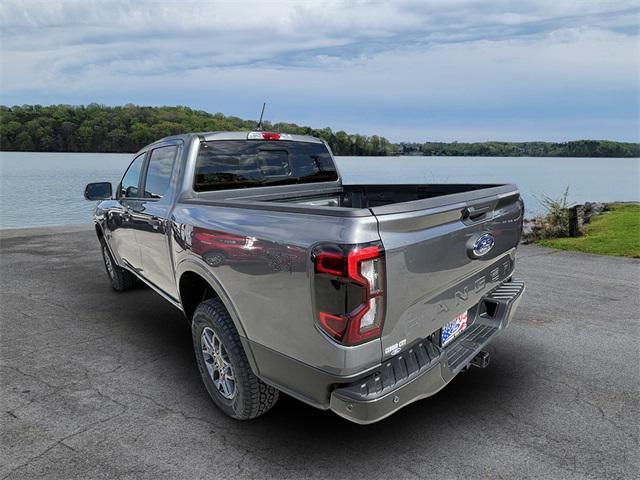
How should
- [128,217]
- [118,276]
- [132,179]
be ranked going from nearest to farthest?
[128,217] → [132,179] → [118,276]

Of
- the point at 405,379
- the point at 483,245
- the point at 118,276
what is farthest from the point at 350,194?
the point at 118,276

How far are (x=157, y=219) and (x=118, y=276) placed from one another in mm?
2713

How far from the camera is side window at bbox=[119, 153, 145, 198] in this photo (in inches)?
189

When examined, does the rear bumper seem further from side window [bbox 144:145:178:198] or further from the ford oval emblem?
side window [bbox 144:145:178:198]

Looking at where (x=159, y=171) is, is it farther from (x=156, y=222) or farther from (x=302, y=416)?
(x=302, y=416)

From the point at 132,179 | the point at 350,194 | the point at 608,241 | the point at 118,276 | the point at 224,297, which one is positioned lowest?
the point at 608,241

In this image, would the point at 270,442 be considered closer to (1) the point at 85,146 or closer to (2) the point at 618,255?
(2) the point at 618,255

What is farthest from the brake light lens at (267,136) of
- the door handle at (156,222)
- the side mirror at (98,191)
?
the side mirror at (98,191)

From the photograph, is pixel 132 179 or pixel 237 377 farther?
pixel 132 179

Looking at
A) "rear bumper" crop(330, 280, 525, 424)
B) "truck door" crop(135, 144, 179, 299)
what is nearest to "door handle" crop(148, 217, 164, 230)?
"truck door" crop(135, 144, 179, 299)

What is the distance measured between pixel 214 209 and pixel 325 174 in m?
1.92

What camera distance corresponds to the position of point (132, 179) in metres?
4.99

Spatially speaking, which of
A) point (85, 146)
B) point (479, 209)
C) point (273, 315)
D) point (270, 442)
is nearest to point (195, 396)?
point (270, 442)

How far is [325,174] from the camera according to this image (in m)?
Answer: 4.82
